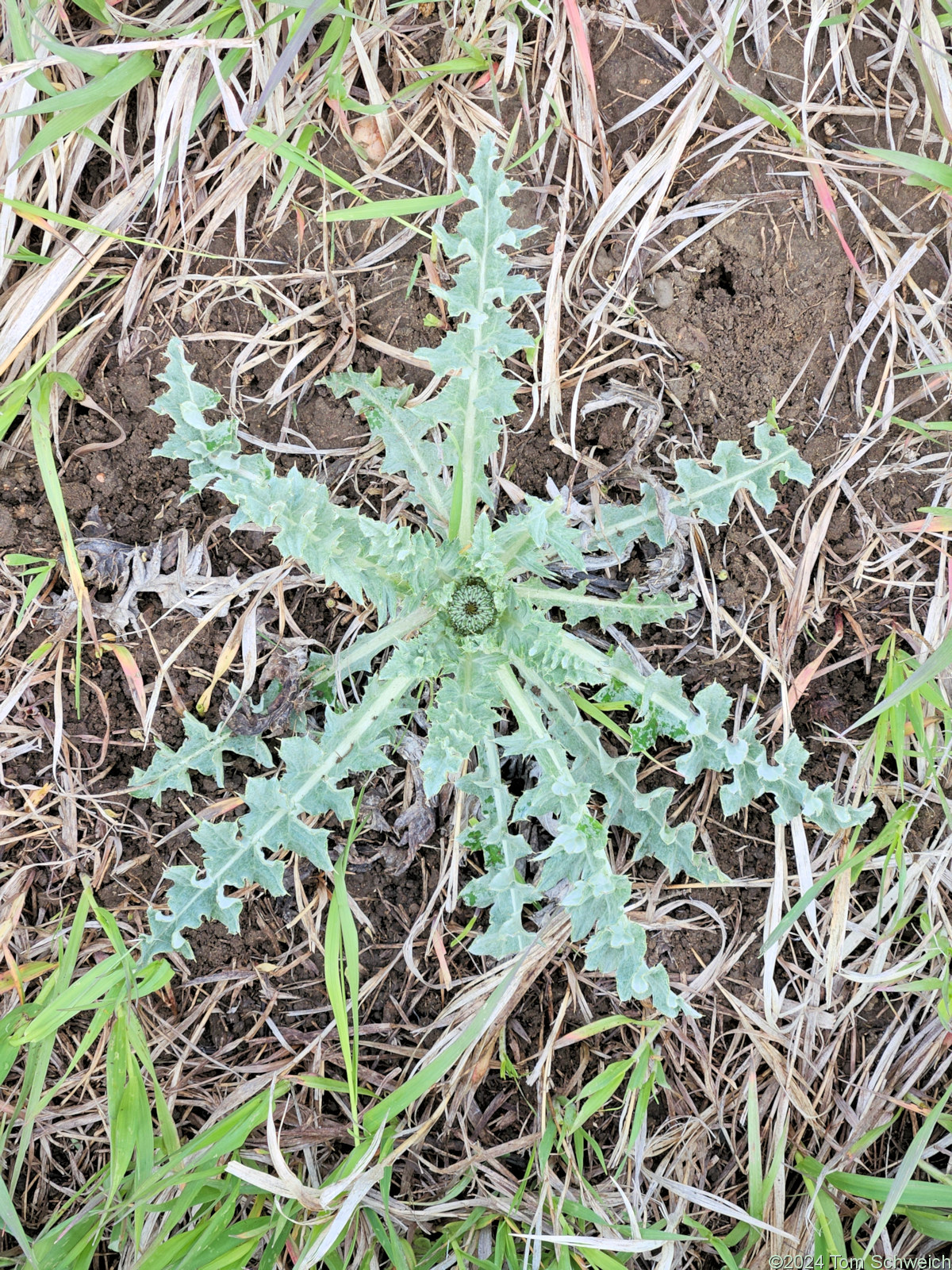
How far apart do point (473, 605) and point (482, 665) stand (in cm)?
19

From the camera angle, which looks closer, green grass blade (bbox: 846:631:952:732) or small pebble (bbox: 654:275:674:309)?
green grass blade (bbox: 846:631:952:732)

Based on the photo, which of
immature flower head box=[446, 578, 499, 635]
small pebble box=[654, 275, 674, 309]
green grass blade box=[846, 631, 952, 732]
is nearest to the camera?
green grass blade box=[846, 631, 952, 732]

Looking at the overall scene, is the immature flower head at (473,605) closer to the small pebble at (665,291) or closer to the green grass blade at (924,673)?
the green grass blade at (924,673)

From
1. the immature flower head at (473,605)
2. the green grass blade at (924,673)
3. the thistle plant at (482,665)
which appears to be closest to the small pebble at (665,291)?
the thistle plant at (482,665)

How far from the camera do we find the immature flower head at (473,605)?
2512mm

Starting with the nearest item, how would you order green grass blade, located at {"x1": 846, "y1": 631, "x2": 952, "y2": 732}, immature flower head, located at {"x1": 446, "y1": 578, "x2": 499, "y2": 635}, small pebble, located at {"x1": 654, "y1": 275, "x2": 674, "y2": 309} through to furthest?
green grass blade, located at {"x1": 846, "y1": 631, "x2": 952, "y2": 732}
immature flower head, located at {"x1": 446, "y1": 578, "x2": 499, "y2": 635}
small pebble, located at {"x1": 654, "y1": 275, "x2": 674, "y2": 309}

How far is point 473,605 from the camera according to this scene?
2520 mm

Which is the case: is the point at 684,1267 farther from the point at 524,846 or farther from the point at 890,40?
the point at 890,40

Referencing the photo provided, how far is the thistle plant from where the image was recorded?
7.79ft

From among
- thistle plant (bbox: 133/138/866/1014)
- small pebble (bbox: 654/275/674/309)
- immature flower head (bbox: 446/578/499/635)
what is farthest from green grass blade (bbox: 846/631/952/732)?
small pebble (bbox: 654/275/674/309)

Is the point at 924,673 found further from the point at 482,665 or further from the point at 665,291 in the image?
the point at 665,291

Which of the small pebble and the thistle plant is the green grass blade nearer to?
the thistle plant

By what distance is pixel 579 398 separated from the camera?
117 inches

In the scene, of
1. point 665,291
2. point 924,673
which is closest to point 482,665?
point 924,673
